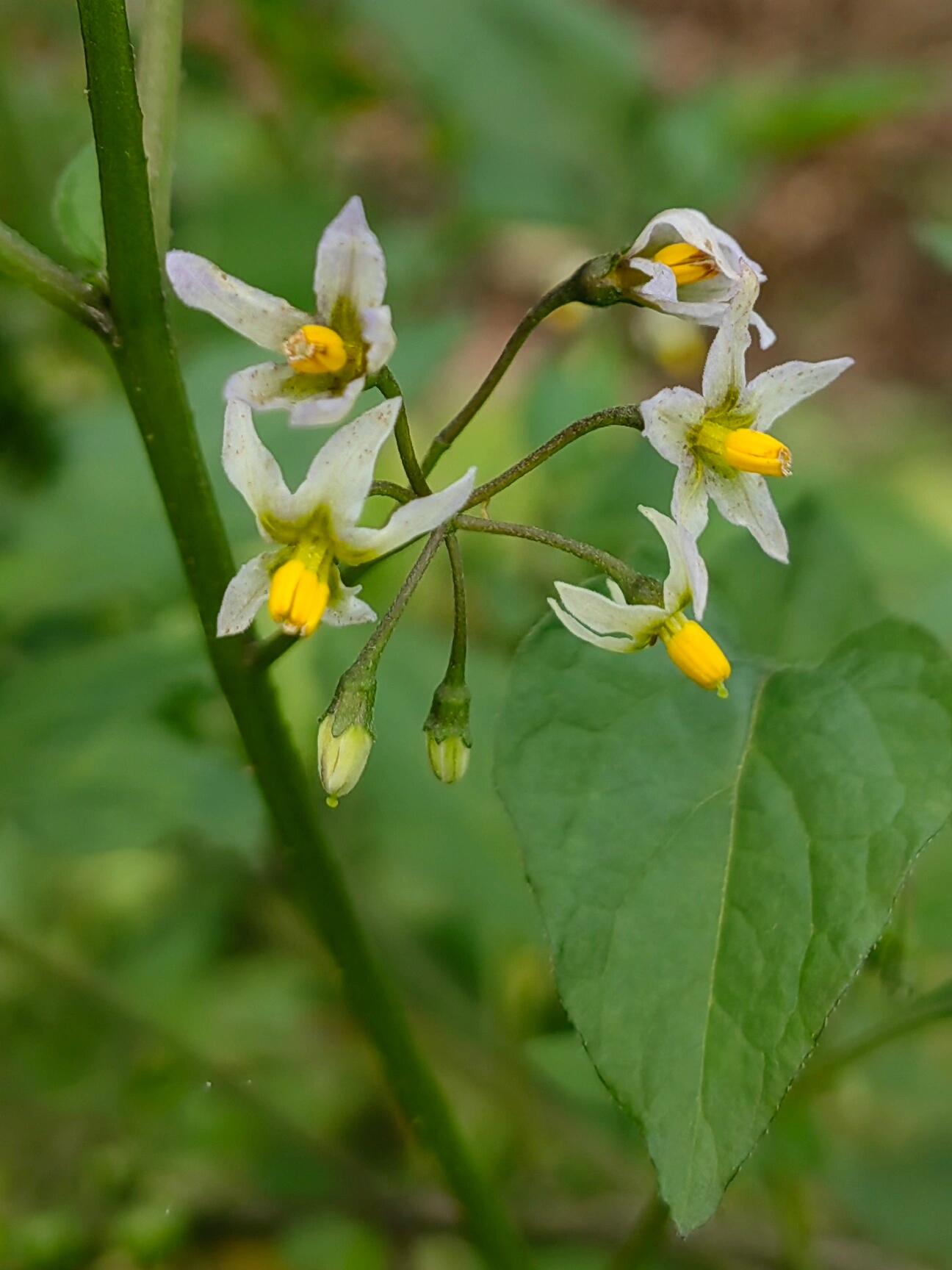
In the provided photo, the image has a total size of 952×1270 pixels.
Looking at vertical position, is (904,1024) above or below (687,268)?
below

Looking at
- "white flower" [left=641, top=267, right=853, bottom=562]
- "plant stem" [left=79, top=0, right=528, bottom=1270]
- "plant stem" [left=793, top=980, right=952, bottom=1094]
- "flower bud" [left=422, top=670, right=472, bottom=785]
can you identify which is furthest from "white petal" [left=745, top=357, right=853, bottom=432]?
"plant stem" [left=793, top=980, right=952, bottom=1094]

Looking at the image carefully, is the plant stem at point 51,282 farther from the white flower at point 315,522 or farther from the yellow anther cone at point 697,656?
the yellow anther cone at point 697,656

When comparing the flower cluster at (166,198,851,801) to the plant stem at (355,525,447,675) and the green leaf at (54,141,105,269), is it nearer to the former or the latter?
the plant stem at (355,525,447,675)

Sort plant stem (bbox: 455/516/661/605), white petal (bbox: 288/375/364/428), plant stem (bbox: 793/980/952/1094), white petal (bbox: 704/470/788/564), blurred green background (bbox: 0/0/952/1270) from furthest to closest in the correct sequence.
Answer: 1. blurred green background (bbox: 0/0/952/1270)
2. plant stem (bbox: 793/980/952/1094)
3. white petal (bbox: 704/470/788/564)
4. plant stem (bbox: 455/516/661/605)
5. white petal (bbox: 288/375/364/428)

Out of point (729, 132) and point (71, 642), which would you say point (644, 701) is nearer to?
point (71, 642)

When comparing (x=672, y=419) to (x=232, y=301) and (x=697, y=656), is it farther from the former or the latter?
(x=232, y=301)

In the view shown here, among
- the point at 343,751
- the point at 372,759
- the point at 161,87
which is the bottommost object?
the point at 372,759

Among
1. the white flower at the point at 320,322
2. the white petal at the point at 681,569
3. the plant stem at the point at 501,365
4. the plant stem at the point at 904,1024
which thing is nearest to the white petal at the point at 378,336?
the white flower at the point at 320,322

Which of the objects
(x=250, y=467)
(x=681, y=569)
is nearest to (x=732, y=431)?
(x=681, y=569)
